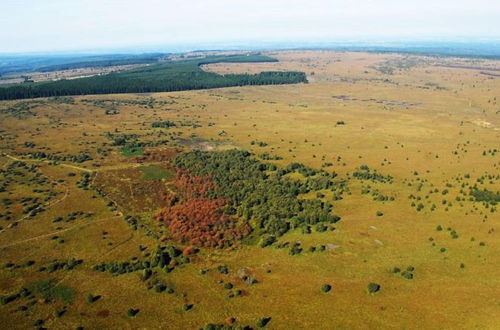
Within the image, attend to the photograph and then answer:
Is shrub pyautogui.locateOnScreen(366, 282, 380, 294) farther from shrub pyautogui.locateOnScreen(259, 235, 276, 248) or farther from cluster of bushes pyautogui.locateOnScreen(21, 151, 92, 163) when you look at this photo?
cluster of bushes pyautogui.locateOnScreen(21, 151, 92, 163)

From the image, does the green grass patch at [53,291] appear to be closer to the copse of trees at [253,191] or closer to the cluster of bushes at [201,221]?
the cluster of bushes at [201,221]

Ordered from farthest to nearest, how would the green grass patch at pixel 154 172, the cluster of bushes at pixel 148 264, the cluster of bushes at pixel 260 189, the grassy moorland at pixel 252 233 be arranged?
the green grass patch at pixel 154 172 < the cluster of bushes at pixel 260 189 < the cluster of bushes at pixel 148 264 < the grassy moorland at pixel 252 233

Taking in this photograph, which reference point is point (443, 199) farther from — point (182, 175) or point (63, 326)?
point (63, 326)

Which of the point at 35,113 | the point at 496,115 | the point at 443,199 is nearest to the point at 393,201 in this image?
the point at 443,199

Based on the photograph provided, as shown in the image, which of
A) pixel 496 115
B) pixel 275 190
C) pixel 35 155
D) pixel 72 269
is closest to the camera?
pixel 72 269

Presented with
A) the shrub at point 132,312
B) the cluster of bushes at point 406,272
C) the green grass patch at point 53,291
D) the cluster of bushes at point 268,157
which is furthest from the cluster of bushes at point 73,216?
the cluster of bushes at point 406,272

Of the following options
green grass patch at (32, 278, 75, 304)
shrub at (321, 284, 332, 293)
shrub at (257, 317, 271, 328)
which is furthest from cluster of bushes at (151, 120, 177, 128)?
shrub at (257, 317, 271, 328)
